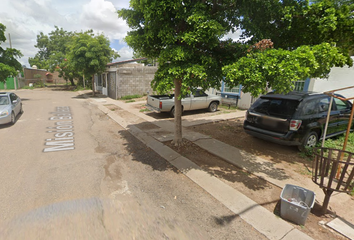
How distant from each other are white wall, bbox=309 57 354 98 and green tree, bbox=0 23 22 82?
69.2 feet

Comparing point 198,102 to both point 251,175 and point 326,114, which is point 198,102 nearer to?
point 326,114

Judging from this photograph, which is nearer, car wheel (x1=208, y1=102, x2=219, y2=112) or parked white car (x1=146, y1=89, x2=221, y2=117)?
parked white car (x1=146, y1=89, x2=221, y2=117)

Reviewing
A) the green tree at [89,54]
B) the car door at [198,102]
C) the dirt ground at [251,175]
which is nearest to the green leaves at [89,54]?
the green tree at [89,54]

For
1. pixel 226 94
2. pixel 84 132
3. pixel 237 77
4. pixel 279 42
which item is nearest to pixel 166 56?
pixel 237 77

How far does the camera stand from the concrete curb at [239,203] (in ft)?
9.29

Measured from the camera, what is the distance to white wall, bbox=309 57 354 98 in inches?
346

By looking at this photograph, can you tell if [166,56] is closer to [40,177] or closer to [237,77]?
[237,77]

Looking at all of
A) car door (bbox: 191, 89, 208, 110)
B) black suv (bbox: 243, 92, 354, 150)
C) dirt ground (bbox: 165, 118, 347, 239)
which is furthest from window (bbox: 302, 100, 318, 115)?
car door (bbox: 191, 89, 208, 110)

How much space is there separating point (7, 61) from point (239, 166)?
20710 millimetres

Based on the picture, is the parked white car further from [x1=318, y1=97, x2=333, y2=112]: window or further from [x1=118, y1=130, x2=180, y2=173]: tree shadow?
[x1=318, y1=97, x2=333, y2=112]: window

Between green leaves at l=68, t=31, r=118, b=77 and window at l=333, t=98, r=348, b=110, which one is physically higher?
green leaves at l=68, t=31, r=118, b=77

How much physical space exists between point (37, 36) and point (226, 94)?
54.7 m

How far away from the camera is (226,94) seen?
1336cm

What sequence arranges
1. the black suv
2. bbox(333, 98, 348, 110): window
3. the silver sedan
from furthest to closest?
the silver sedan
bbox(333, 98, 348, 110): window
the black suv
